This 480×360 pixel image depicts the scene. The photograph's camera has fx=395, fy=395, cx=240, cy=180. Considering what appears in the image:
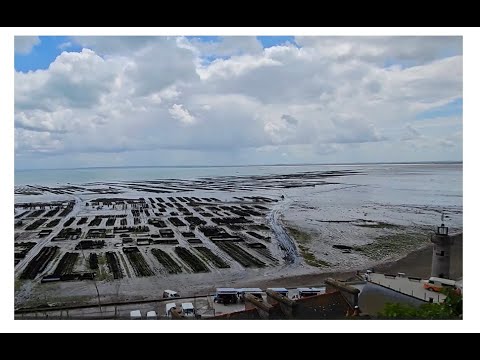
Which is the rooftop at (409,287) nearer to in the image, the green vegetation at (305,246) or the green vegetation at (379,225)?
the green vegetation at (305,246)

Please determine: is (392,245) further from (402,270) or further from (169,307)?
(169,307)

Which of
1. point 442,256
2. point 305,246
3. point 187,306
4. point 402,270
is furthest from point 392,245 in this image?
point 187,306

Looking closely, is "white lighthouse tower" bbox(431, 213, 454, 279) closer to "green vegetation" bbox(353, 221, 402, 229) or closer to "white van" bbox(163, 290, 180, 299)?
"white van" bbox(163, 290, 180, 299)

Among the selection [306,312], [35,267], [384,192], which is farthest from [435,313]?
[384,192]

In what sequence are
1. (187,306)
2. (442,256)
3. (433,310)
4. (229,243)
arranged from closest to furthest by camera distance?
(433,310)
(187,306)
(442,256)
(229,243)

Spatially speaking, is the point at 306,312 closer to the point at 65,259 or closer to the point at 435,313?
the point at 435,313

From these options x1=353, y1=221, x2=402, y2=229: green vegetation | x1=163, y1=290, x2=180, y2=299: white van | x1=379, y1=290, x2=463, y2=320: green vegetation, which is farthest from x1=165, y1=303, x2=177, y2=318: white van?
x1=353, y1=221, x2=402, y2=229: green vegetation

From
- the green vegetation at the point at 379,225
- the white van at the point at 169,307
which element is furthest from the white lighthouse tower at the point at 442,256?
the green vegetation at the point at 379,225
